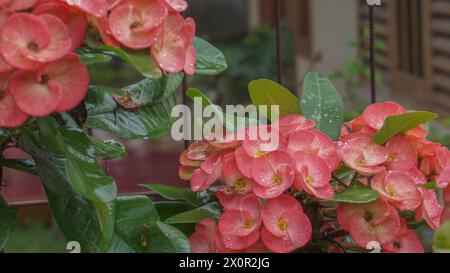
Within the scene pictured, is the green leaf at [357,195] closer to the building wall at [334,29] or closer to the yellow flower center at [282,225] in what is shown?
the yellow flower center at [282,225]

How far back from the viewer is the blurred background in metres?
5.17

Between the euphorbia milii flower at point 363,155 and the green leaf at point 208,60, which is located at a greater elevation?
the green leaf at point 208,60

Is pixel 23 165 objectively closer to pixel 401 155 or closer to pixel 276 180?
pixel 276 180

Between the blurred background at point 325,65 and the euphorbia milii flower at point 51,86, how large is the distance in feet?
9.83

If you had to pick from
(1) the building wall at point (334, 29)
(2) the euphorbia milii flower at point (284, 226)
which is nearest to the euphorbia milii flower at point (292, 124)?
(2) the euphorbia milii flower at point (284, 226)

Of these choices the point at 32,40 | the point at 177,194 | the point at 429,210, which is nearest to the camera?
the point at 32,40

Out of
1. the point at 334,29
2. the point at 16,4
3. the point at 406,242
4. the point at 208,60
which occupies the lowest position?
the point at 334,29

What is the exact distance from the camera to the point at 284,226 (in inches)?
44.5

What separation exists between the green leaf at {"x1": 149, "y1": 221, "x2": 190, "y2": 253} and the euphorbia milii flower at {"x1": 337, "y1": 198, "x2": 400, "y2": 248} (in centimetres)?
21

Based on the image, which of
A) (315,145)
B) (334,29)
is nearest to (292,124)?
(315,145)

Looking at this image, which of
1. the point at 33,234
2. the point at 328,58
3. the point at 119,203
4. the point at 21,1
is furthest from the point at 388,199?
the point at 328,58

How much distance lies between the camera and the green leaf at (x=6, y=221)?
3.68 ft

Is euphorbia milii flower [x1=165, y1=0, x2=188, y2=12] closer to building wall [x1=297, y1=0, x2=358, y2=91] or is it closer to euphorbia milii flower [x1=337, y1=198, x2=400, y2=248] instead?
euphorbia milii flower [x1=337, y1=198, x2=400, y2=248]

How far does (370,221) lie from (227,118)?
236 millimetres
